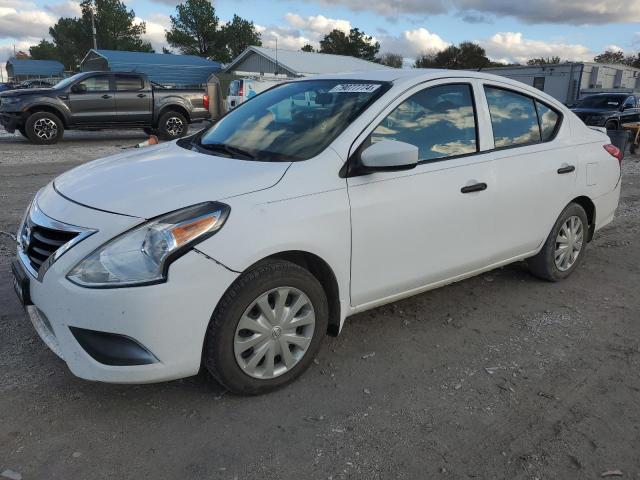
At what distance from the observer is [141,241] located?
243cm

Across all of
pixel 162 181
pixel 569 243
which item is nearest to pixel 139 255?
pixel 162 181

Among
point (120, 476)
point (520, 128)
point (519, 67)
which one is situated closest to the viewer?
point (120, 476)

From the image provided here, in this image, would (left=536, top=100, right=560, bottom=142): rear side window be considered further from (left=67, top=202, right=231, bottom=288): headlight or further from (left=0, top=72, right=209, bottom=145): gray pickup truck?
(left=0, top=72, right=209, bottom=145): gray pickup truck

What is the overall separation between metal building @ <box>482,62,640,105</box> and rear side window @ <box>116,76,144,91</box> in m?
22.4

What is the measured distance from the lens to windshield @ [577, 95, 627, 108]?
17.3m

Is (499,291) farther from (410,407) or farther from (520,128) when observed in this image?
(410,407)

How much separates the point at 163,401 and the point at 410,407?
1283mm

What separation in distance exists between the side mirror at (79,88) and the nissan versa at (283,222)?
10925 millimetres

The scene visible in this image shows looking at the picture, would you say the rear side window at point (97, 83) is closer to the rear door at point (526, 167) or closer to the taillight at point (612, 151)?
the rear door at point (526, 167)

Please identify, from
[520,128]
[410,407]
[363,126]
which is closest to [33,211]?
[363,126]

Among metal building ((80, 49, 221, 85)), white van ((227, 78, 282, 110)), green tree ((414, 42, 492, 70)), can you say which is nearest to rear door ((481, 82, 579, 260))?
white van ((227, 78, 282, 110))

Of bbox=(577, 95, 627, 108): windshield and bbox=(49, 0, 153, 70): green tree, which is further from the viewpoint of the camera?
bbox=(49, 0, 153, 70): green tree

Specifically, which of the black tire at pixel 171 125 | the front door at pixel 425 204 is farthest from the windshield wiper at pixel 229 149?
the black tire at pixel 171 125

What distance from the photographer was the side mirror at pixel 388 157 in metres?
2.92
